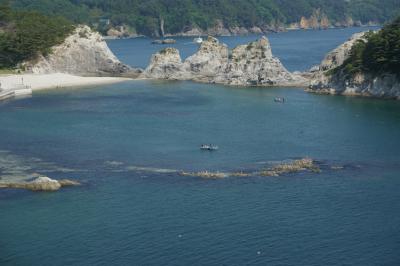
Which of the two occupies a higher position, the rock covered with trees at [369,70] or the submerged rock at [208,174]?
the rock covered with trees at [369,70]

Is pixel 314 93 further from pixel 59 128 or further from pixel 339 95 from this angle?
pixel 59 128

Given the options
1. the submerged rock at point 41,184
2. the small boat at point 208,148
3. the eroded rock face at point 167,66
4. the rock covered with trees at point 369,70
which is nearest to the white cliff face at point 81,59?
the eroded rock face at point 167,66

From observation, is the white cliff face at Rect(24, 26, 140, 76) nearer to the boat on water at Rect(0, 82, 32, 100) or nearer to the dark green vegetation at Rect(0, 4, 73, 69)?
the dark green vegetation at Rect(0, 4, 73, 69)

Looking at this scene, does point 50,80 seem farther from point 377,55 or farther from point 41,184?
point 41,184

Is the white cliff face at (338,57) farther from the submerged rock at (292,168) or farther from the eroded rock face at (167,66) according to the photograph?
the submerged rock at (292,168)

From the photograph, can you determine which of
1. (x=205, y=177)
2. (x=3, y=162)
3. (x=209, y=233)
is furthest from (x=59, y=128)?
(x=209, y=233)

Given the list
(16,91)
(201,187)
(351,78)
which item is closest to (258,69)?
(351,78)
